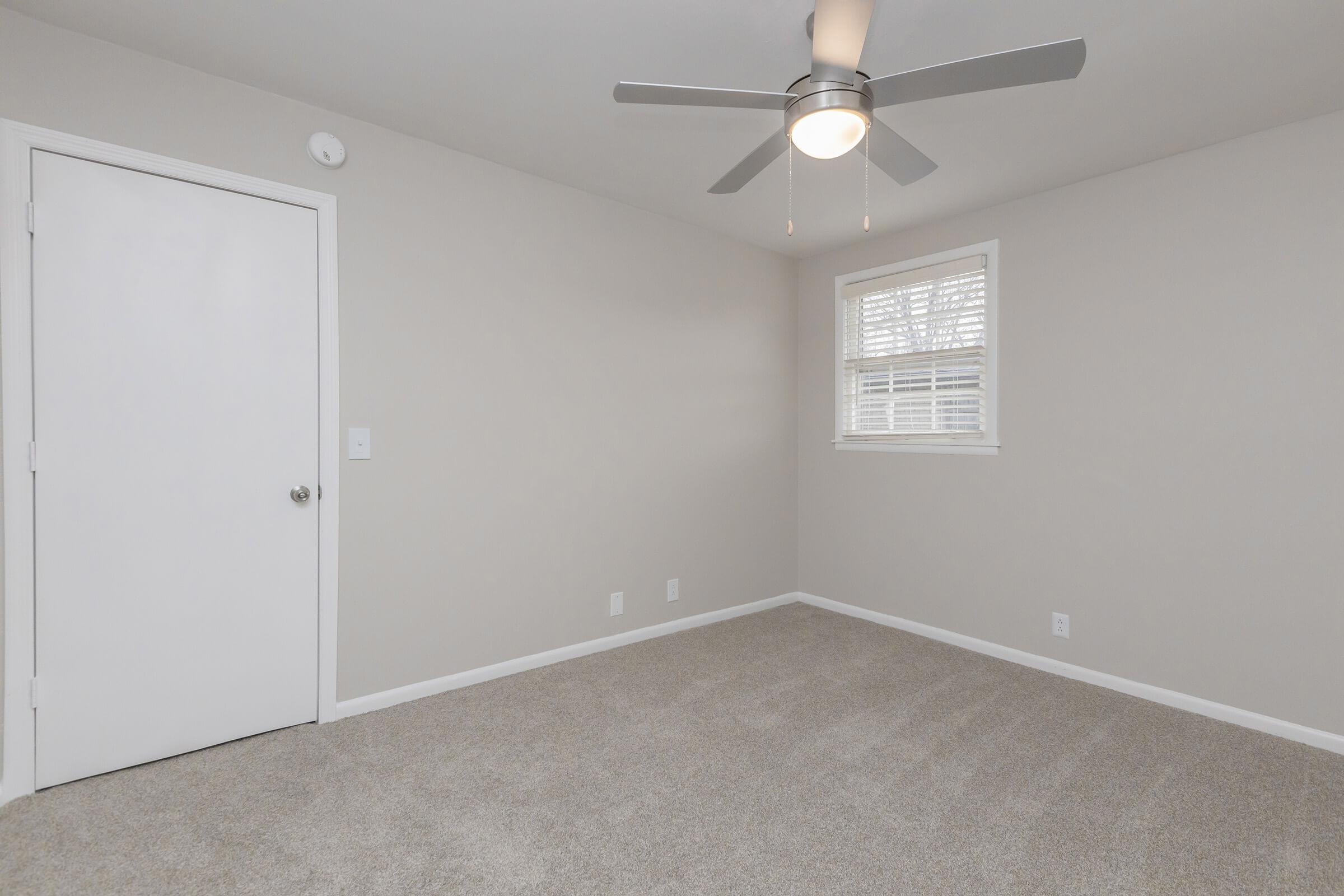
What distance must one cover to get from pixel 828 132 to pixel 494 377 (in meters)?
1.93

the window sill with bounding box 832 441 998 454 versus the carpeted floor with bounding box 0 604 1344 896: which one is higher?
the window sill with bounding box 832 441 998 454

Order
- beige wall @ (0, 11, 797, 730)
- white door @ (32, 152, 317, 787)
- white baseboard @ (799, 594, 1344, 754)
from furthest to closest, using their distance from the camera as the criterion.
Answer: white baseboard @ (799, 594, 1344, 754)
beige wall @ (0, 11, 797, 730)
white door @ (32, 152, 317, 787)

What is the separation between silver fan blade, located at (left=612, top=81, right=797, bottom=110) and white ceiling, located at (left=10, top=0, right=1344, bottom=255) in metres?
0.43

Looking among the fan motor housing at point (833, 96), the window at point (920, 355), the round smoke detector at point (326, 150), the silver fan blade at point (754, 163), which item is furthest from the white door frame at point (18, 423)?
the window at point (920, 355)

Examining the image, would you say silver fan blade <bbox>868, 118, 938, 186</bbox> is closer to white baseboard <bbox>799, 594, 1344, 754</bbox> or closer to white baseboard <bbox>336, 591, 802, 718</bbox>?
white baseboard <bbox>799, 594, 1344, 754</bbox>

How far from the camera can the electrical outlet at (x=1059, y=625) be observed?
10.6ft

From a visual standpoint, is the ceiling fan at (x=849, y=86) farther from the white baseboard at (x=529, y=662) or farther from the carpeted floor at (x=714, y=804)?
the white baseboard at (x=529, y=662)

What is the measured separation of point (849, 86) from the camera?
1629mm

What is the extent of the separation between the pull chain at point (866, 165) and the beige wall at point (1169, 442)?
23.3 inches

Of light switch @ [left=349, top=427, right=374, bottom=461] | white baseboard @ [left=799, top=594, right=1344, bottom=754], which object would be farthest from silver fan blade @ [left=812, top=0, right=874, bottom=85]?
white baseboard @ [left=799, top=594, right=1344, bottom=754]

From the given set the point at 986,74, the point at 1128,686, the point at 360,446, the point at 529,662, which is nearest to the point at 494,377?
the point at 360,446

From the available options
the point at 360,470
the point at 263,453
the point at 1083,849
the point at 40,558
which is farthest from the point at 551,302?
the point at 1083,849

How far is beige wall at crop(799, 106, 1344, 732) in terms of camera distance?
254 cm

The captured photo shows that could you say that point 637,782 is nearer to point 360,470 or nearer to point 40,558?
point 360,470
